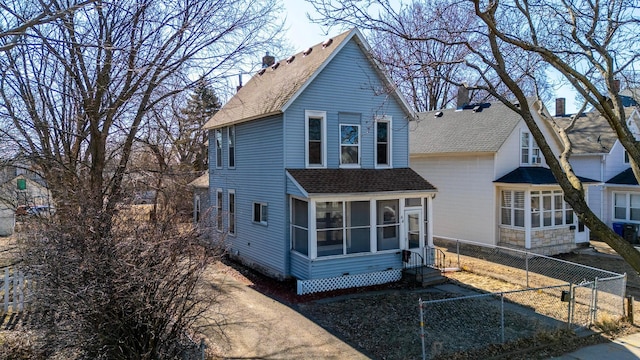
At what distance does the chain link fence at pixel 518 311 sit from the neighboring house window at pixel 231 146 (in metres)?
10.5

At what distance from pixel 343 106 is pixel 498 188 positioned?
9.19m

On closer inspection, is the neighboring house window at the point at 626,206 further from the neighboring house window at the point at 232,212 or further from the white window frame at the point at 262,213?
the neighboring house window at the point at 232,212

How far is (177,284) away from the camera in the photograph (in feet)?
22.8

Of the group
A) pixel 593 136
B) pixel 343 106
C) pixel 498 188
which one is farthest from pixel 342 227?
pixel 593 136

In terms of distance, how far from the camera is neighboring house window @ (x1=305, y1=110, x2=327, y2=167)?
48.7ft

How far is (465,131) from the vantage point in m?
21.7

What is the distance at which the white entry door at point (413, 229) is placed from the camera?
50.2 ft

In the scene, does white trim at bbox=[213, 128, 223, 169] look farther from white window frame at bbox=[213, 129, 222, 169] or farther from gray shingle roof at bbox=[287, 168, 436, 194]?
gray shingle roof at bbox=[287, 168, 436, 194]

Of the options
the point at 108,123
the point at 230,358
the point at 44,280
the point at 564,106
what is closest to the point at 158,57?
the point at 108,123

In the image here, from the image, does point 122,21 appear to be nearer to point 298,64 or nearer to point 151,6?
point 151,6

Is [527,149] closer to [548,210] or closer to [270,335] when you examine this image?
[548,210]

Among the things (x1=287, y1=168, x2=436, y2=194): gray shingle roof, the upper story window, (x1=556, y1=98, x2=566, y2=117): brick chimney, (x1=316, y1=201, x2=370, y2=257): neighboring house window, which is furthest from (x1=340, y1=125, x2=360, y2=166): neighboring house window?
(x1=556, y1=98, x2=566, y2=117): brick chimney

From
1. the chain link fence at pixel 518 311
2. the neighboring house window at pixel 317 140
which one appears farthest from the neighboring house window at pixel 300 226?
the chain link fence at pixel 518 311

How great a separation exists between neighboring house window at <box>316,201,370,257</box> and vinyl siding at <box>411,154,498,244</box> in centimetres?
795
